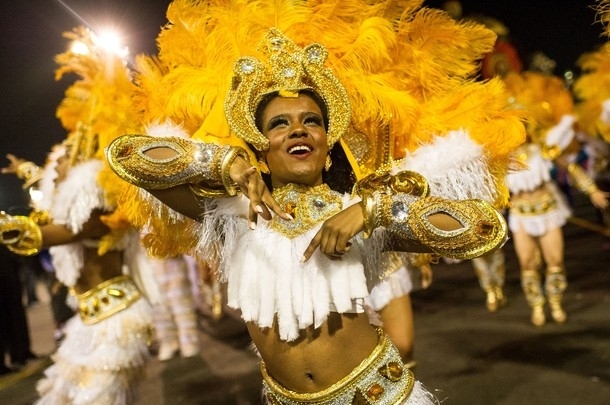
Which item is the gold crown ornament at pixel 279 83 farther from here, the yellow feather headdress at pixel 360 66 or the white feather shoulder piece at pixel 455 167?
the white feather shoulder piece at pixel 455 167

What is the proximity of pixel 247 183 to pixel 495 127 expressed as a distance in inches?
42.3

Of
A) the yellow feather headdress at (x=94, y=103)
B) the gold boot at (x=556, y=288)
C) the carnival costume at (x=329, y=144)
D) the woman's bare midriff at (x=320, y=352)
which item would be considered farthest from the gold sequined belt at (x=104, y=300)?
the gold boot at (x=556, y=288)

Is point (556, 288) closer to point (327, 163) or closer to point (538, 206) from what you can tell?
point (538, 206)

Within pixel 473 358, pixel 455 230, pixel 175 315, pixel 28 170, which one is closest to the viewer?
pixel 455 230

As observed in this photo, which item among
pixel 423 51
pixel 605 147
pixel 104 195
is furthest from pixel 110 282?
pixel 605 147

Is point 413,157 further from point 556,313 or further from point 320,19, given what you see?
point 556,313

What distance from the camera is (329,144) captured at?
217 cm

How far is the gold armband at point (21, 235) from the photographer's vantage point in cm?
307

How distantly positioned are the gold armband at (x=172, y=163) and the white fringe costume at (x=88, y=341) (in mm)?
1621

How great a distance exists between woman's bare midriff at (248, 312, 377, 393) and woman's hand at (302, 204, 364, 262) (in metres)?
0.36

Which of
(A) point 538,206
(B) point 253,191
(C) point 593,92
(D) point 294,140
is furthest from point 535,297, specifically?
(B) point 253,191

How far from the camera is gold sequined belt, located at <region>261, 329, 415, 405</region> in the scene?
1.96 metres

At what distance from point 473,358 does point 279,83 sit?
3334mm

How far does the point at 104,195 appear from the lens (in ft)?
11.1
